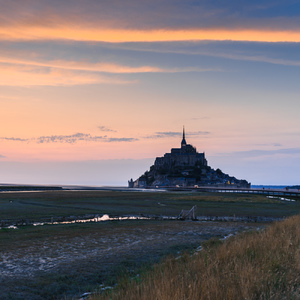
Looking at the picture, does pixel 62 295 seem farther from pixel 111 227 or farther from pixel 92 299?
pixel 111 227

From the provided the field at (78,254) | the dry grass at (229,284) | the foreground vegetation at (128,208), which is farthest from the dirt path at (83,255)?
Answer: the foreground vegetation at (128,208)

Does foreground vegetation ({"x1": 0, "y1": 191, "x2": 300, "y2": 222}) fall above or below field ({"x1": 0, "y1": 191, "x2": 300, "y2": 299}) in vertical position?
below

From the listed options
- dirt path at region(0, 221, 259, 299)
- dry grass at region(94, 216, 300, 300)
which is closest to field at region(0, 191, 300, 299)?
dirt path at region(0, 221, 259, 299)

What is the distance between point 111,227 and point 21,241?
7.85 meters

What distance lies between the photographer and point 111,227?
80.8 feet

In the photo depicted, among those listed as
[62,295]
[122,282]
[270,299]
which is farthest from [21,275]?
[270,299]

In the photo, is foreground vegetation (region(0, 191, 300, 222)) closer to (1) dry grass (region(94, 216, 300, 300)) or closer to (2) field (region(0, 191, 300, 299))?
(2) field (region(0, 191, 300, 299))

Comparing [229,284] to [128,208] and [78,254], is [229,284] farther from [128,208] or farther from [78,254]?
[128,208]

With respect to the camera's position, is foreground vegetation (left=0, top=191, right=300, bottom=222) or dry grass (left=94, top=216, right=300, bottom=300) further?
foreground vegetation (left=0, top=191, right=300, bottom=222)

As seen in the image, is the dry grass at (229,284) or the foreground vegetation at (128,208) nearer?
the dry grass at (229,284)

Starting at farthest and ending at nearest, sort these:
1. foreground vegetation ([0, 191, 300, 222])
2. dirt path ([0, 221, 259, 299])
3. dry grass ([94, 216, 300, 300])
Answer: foreground vegetation ([0, 191, 300, 222]) < dirt path ([0, 221, 259, 299]) < dry grass ([94, 216, 300, 300])

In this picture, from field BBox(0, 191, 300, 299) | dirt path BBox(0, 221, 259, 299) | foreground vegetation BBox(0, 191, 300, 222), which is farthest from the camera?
foreground vegetation BBox(0, 191, 300, 222)

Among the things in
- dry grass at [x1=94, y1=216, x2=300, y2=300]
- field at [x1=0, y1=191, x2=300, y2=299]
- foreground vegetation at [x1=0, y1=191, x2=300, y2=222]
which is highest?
dry grass at [x1=94, y1=216, x2=300, y2=300]

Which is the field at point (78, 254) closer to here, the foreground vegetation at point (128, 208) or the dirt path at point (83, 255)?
the dirt path at point (83, 255)
